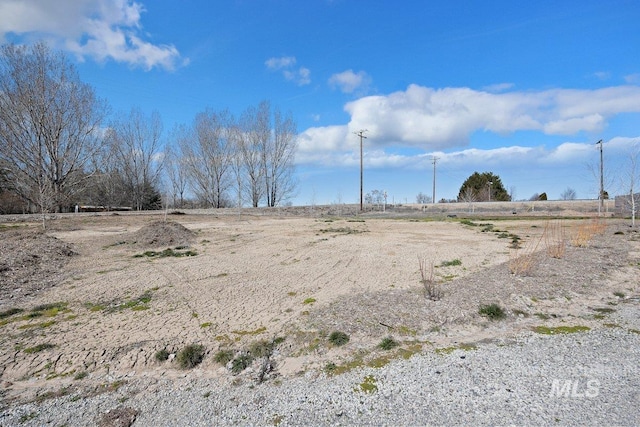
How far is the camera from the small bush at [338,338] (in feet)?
13.8

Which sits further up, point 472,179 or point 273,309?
point 472,179

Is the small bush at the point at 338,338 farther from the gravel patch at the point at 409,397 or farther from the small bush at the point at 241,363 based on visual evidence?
the small bush at the point at 241,363

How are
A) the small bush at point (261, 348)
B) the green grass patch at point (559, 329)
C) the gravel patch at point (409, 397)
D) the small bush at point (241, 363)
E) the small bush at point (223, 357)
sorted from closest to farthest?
1. the gravel patch at point (409, 397)
2. the small bush at point (241, 363)
3. the small bush at point (223, 357)
4. the small bush at point (261, 348)
5. the green grass patch at point (559, 329)

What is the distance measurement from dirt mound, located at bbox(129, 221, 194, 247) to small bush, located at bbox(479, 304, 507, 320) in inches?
418

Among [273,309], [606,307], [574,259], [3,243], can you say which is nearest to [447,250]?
[574,259]

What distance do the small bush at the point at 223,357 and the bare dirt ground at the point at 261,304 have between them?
0.06 m

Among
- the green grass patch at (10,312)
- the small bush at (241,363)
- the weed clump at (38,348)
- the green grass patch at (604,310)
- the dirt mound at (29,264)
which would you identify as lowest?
the small bush at (241,363)

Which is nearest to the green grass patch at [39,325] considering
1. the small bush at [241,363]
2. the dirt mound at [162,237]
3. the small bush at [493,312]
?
the small bush at [241,363]

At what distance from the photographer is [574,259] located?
29.5 feet

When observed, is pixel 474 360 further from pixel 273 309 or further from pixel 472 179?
pixel 472 179

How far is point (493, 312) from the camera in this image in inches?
203

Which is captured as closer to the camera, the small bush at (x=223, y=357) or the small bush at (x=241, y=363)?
the small bush at (x=241, y=363)

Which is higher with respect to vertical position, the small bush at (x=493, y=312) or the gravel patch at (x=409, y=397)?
the small bush at (x=493, y=312)

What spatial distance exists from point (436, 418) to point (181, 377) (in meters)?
2.66
